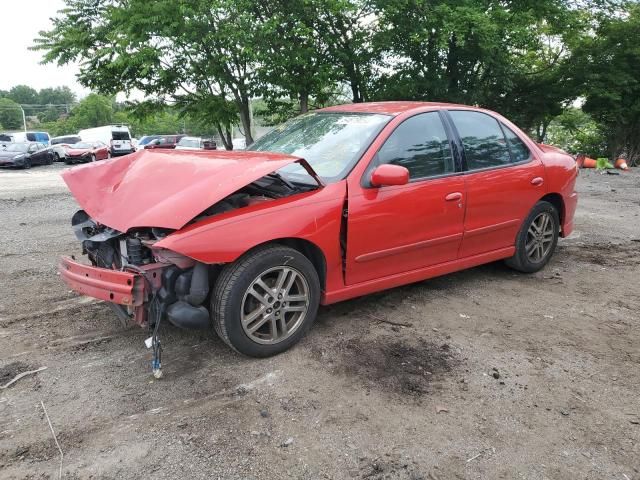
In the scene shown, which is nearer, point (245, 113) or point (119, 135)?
point (245, 113)

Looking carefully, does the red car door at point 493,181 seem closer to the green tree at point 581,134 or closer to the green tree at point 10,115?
the green tree at point 581,134

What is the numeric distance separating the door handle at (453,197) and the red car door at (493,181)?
0.34ft

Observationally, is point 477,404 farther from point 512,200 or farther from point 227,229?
point 512,200

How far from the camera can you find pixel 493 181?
4.48m

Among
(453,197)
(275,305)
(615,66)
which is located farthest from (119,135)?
(275,305)

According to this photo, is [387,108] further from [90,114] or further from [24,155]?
[90,114]

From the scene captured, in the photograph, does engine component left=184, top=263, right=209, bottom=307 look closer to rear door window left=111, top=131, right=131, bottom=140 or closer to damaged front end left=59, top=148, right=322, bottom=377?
damaged front end left=59, top=148, right=322, bottom=377

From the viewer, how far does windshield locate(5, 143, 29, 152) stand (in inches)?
955

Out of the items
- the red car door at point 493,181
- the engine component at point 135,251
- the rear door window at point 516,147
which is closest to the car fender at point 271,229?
the engine component at point 135,251

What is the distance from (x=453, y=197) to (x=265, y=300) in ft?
6.00

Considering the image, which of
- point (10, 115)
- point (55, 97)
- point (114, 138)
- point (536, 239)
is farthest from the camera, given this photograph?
point (55, 97)

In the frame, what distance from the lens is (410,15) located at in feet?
48.4

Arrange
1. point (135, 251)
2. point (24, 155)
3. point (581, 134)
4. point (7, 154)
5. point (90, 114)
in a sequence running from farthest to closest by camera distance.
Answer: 1. point (90, 114)
2. point (581, 134)
3. point (24, 155)
4. point (7, 154)
5. point (135, 251)

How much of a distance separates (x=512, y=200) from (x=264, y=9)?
1239cm
